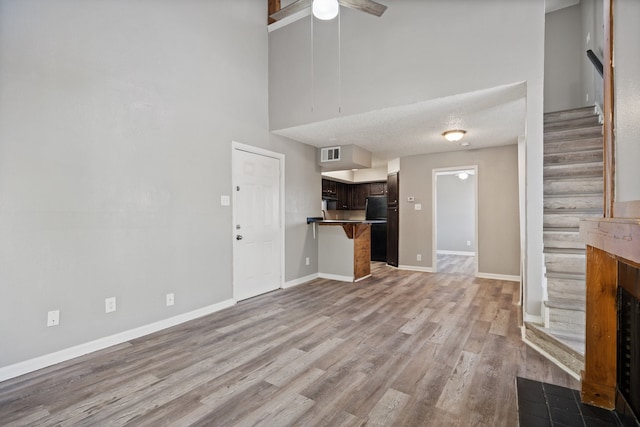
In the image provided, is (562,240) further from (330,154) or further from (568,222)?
(330,154)

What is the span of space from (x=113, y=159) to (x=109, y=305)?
1313 mm

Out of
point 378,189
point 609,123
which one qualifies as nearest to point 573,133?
point 609,123

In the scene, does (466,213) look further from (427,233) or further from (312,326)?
(312,326)

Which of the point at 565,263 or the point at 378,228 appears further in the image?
the point at 378,228

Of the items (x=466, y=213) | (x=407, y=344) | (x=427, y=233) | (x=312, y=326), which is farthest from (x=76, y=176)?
(x=466, y=213)

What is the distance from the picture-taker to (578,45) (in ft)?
16.5

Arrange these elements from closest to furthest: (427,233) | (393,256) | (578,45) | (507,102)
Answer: (507,102)
(578,45)
(427,233)
(393,256)

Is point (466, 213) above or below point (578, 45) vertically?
below

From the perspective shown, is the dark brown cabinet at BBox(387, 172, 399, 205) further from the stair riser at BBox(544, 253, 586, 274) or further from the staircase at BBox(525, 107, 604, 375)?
the stair riser at BBox(544, 253, 586, 274)

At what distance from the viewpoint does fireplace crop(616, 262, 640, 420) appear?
1317 mm

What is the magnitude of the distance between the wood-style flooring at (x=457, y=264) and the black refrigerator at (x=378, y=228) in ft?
4.28

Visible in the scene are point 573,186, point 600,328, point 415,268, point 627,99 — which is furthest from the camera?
point 415,268

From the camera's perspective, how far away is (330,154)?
5332 mm

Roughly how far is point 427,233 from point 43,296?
5561mm
